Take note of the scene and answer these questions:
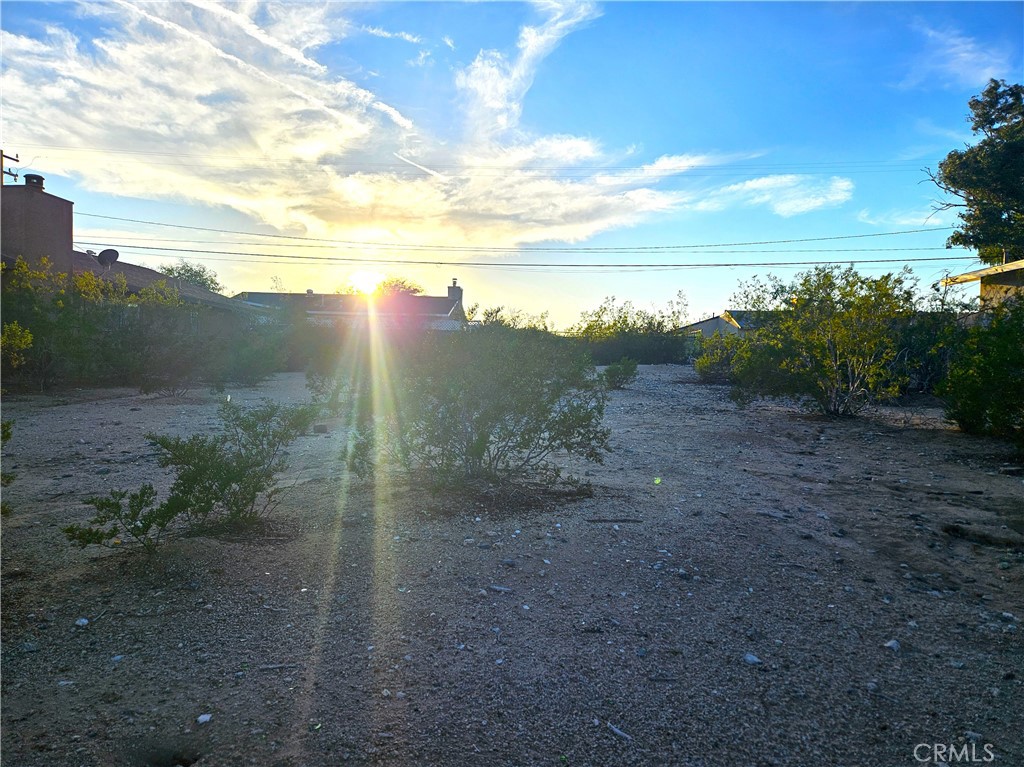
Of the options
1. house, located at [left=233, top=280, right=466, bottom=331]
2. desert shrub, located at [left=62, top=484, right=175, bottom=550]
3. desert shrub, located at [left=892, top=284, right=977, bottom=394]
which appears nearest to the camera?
desert shrub, located at [left=62, top=484, right=175, bottom=550]

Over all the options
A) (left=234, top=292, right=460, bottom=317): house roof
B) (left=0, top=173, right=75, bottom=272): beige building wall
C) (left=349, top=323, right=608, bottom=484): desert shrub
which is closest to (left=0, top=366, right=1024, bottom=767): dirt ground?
(left=349, top=323, right=608, bottom=484): desert shrub

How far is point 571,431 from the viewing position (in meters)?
5.50

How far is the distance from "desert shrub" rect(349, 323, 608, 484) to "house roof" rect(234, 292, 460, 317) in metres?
35.5

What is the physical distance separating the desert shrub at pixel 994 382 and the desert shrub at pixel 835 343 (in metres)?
1.52

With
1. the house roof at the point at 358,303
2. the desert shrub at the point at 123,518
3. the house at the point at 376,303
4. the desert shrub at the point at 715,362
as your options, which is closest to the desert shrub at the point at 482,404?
the desert shrub at the point at 123,518

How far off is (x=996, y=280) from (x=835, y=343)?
1004cm

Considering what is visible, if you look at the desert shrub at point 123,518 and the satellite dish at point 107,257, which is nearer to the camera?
the desert shrub at point 123,518

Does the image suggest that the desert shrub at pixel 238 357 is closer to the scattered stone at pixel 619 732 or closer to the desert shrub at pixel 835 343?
the desert shrub at pixel 835 343

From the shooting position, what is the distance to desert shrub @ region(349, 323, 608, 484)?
5.26m

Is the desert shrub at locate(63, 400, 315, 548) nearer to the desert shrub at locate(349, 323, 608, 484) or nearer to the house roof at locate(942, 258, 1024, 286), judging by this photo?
the desert shrub at locate(349, 323, 608, 484)

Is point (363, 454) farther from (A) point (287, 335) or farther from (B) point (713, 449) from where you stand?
(A) point (287, 335)

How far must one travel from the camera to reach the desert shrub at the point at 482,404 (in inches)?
207

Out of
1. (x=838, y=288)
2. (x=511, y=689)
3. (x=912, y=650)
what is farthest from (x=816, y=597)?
(x=838, y=288)

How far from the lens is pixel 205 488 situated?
3.96 meters
